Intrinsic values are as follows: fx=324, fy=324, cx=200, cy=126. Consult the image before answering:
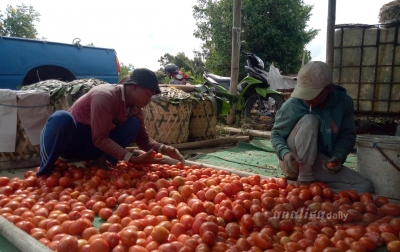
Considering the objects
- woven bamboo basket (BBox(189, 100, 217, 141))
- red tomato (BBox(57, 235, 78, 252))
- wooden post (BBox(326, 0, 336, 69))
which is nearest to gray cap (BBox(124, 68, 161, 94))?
red tomato (BBox(57, 235, 78, 252))

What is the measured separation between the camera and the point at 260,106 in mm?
7289

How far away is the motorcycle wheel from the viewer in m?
7.20

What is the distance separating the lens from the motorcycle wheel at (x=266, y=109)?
7.20m

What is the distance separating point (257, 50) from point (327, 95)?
39.2 ft

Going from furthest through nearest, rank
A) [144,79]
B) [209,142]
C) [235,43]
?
[235,43], [209,142], [144,79]

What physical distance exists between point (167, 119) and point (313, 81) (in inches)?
107

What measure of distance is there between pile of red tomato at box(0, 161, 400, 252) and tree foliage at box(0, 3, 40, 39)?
9.87m

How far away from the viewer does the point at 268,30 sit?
44.5 ft

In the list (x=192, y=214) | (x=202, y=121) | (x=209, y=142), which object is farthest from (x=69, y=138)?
(x=202, y=121)

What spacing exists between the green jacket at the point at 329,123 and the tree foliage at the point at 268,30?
11.0m

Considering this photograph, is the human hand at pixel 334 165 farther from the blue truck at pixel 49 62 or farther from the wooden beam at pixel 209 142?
the blue truck at pixel 49 62

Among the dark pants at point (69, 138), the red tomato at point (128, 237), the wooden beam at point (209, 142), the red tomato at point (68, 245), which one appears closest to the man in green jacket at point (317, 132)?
the red tomato at point (128, 237)

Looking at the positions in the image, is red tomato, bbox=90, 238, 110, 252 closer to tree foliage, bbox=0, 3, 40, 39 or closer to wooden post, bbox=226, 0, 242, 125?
wooden post, bbox=226, 0, 242, 125

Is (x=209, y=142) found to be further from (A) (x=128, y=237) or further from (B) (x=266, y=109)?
(A) (x=128, y=237)
